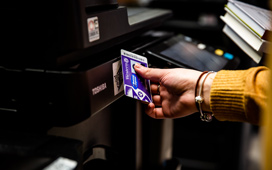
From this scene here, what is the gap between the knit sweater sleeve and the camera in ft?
2.03

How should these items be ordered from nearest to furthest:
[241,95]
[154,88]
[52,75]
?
[52,75]
[241,95]
[154,88]

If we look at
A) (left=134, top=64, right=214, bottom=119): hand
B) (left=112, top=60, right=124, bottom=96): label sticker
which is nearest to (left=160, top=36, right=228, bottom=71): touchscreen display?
(left=134, top=64, right=214, bottom=119): hand

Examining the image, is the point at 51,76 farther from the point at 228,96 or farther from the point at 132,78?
the point at 228,96

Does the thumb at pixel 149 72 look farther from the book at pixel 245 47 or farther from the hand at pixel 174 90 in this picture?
the book at pixel 245 47

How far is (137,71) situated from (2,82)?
31 centimetres

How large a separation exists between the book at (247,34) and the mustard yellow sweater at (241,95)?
0.41ft

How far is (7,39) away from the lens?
57cm

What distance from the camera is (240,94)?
0.65 metres

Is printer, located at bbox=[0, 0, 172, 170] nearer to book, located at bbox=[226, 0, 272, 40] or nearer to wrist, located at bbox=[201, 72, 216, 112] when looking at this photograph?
wrist, located at bbox=[201, 72, 216, 112]

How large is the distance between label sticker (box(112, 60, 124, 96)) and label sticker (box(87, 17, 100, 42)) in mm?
93

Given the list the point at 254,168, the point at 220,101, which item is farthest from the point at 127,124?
the point at 254,168

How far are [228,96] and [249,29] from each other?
0.26 metres

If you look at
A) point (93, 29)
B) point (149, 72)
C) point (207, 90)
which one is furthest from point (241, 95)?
point (93, 29)

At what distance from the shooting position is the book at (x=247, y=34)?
77 cm
